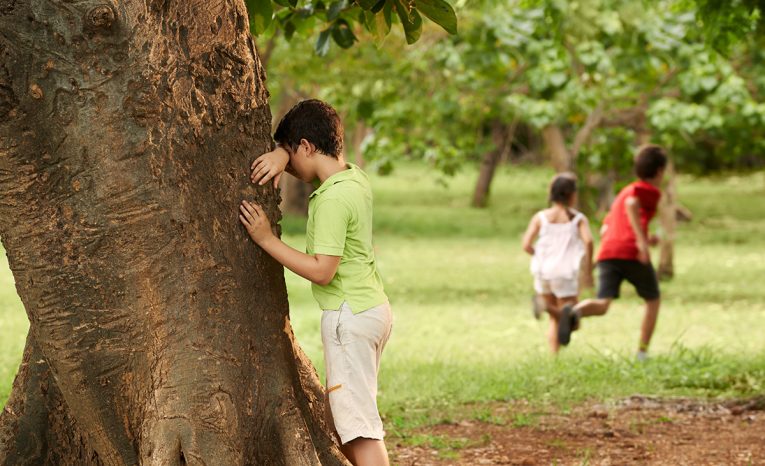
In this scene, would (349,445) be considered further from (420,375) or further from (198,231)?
(420,375)

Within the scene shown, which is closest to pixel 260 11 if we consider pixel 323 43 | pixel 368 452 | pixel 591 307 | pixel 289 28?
pixel 323 43

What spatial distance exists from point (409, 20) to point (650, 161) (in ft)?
14.6

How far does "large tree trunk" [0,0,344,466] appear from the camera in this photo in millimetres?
3854

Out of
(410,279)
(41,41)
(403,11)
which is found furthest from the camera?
(410,279)

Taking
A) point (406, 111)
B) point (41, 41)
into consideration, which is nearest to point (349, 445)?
point (41, 41)

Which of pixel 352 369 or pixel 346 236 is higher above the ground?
pixel 346 236

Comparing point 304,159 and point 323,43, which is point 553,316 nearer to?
point 323,43

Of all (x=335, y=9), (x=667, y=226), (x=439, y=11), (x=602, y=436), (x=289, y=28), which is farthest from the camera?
(x=667, y=226)

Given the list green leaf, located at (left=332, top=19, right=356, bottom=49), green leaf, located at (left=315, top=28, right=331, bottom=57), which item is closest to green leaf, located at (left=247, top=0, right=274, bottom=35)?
green leaf, located at (left=315, top=28, right=331, bottom=57)

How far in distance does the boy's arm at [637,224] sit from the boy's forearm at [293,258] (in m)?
5.29

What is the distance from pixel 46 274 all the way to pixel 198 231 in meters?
0.52

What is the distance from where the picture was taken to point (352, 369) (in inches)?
168

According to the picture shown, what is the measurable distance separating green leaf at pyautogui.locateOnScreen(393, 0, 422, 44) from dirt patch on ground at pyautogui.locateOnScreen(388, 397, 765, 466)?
76.8 inches

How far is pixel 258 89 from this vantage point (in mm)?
4309
